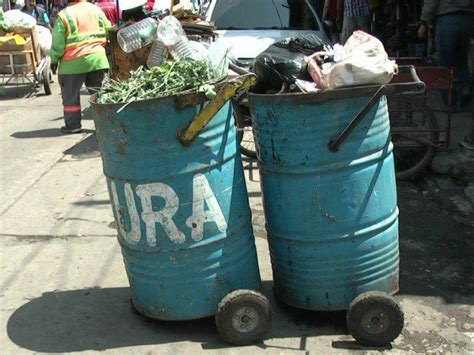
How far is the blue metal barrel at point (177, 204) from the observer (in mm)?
3273

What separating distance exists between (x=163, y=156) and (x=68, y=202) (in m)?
3.01

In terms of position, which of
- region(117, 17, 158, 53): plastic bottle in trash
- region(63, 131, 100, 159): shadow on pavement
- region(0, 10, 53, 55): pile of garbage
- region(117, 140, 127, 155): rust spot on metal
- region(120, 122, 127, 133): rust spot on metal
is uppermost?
region(0, 10, 53, 55): pile of garbage

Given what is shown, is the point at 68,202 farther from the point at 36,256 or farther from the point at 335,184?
the point at 335,184

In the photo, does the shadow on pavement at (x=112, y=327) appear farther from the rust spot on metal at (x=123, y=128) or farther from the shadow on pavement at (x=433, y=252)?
the rust spot on metal at (x=123, y=128)

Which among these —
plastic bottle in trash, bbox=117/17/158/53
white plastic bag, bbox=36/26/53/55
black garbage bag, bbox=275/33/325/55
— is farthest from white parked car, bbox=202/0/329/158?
white plastic bag, bbox=36/26/53/55

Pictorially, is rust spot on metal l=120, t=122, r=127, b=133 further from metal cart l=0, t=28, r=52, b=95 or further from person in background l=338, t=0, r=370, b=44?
metal cart l=0, t=28, r=52, b=95

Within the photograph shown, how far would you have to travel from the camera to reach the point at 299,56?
4.59m

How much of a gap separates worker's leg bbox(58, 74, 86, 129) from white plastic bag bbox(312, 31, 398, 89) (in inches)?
218

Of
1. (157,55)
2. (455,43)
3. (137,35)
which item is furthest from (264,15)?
(157,55)

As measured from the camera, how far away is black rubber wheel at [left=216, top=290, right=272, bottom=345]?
11.3ft

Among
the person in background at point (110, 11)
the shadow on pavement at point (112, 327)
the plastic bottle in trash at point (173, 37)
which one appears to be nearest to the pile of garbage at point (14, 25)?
the person in background at point (110, 11)

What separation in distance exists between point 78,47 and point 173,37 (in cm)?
323

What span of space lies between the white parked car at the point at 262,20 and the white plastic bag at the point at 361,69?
4418 millimetres

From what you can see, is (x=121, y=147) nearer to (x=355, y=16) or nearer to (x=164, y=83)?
(x=164, y=83)
